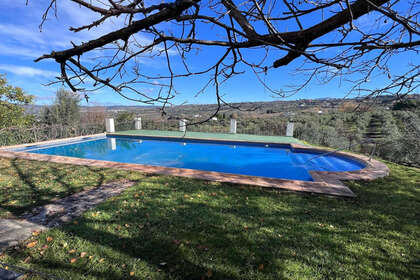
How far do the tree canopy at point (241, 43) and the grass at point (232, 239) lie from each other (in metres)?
1.87

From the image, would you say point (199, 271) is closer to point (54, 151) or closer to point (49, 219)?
point (49, 219)

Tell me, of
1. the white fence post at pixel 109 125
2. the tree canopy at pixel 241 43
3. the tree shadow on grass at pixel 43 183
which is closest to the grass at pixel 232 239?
the tree shadow on grass at pixel 43 183

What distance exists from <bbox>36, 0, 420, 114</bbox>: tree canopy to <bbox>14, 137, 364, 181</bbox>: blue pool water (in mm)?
5933

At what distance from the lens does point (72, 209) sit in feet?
10.8

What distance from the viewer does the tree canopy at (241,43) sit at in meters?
1.01

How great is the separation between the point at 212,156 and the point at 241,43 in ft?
30.0

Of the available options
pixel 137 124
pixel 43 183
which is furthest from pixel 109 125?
pixel 43 183

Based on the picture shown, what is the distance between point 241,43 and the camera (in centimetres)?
111

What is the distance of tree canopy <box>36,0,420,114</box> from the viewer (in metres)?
1.01

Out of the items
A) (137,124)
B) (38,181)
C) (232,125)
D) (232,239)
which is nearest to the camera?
(232,239)

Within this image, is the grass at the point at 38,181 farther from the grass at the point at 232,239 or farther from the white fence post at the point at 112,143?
the white fence post at the point at 112,143

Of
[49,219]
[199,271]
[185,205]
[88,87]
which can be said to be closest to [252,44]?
[88,87]

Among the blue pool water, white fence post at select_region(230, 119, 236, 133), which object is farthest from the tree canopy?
white fence post at select_region(230, 119, 236, 133)

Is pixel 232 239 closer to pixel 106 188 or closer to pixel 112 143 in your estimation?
pixel 106 188
